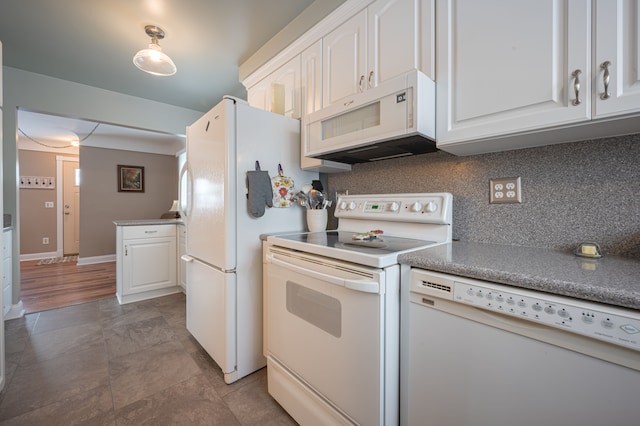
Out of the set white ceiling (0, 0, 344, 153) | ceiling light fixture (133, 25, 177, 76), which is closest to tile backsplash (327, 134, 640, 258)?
white ceiling (0, 0, 344, 153)

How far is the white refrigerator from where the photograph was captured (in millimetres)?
1546

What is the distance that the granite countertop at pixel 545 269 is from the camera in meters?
0.60

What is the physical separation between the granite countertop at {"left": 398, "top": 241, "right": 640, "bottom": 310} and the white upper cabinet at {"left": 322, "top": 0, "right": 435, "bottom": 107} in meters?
0.82

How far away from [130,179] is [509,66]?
624 centimetres

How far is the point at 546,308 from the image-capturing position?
0.66 meters

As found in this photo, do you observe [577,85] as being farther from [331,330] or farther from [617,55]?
[331,330]

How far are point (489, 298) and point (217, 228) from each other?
1406 millimetres

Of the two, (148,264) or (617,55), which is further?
(148,264)

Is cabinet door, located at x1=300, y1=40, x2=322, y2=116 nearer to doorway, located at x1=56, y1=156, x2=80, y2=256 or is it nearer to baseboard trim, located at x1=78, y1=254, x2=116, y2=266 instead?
baseboard trim, located at x1=78, y1=254, x2=116, y2=266

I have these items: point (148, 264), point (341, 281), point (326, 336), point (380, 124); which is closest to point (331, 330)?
point (326, 336)

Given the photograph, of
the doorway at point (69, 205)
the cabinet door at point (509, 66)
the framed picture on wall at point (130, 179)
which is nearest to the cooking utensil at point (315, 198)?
the cabinet door at point (509, 66)

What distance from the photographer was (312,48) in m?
1.80

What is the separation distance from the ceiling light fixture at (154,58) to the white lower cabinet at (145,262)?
1.76 m

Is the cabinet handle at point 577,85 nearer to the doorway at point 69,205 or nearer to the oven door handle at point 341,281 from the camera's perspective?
the oven door handle at point 341,281
